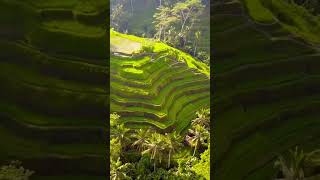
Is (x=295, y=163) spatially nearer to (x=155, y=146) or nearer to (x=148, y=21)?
(x=155, y=146)

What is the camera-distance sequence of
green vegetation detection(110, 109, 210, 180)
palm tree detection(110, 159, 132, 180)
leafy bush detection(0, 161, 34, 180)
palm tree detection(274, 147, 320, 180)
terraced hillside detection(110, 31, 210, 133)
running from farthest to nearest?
terraced hillside detection(110, 31, 210, 133)
green vegetation detection(110, 109, 210, 180)
palm tree detection(110, 159, 132, 180)
palm tree detection(274, 147, 320, 180)
leafy bush detection(0, 161, 34, 180)

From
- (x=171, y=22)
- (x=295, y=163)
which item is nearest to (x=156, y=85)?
(x=171, y=22)

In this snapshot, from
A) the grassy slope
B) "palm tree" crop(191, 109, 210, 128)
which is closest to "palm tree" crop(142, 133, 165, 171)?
"palm tree" crop(191, 109, 210, 128)

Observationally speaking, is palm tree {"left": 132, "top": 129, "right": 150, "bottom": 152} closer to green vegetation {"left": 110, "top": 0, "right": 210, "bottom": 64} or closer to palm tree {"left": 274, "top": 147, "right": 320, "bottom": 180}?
green vegetation {"left": 110, "top": 0, "right": 210, "bottom": 64}

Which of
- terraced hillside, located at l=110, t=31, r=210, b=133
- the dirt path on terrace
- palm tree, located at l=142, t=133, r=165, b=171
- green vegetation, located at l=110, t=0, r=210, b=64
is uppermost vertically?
green vegetation, located at l=110, t=0, r=210, b=64

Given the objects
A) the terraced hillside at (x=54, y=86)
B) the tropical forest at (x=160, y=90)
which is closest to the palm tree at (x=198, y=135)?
the tropical forest at (x=160, y=90)

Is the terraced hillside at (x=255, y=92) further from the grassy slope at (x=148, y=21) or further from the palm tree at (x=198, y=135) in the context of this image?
the grassy slope at (x=148, y=21)

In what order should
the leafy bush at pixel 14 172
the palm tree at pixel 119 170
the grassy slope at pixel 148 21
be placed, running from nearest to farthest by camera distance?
the leafy bush at pixel 14 172 < the palm tree at pixel 119 170 < the grassy slope at pixel 148 21
